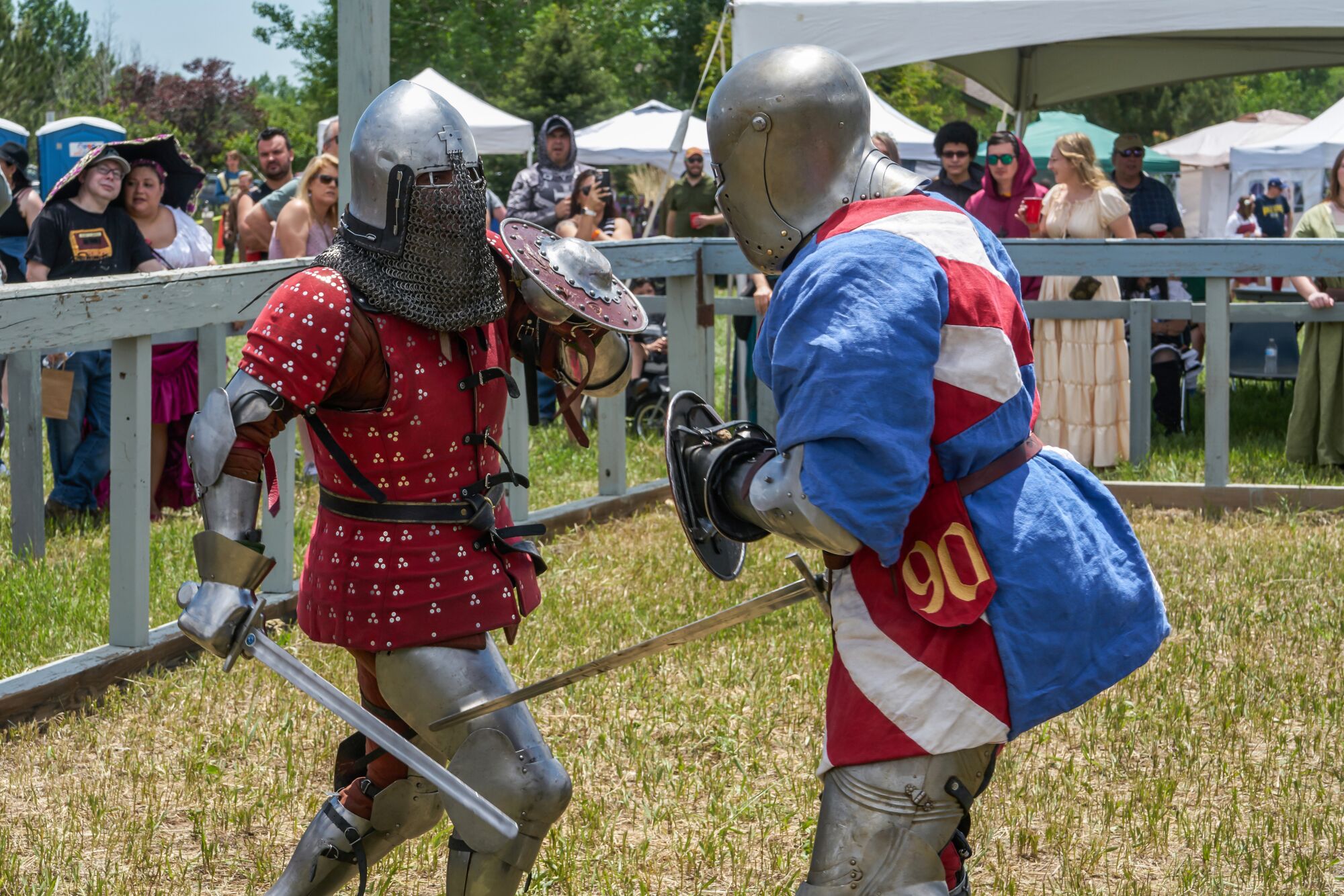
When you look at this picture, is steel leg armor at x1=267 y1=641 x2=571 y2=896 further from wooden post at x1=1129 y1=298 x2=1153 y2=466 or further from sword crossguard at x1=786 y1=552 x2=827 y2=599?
wooden post at x1=1129 y1=298 x2=1153 y2=466

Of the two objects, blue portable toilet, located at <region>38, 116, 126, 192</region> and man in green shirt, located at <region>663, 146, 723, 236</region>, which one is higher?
blue portable toilet, located at <region>38, 116, 126, 192</region>

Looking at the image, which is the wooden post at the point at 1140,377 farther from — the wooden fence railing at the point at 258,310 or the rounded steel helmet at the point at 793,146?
the rounded steel helmet at the point at 793,146

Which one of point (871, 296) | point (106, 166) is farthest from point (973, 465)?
point (106, 166)

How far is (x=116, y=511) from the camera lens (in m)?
4.60

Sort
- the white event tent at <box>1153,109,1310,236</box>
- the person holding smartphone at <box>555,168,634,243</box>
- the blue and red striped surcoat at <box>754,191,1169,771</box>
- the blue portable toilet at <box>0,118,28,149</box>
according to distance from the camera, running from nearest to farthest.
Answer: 1. the blue and red striped surcoat at <box>754,191,1169,771</box>
2. the blue portable toilet at <box>0,118,28,149</box>
3. the person holding smartphone at <box>555,168,634,243</box>
4. the white event tent at <box>1153,109,1310,236</box>

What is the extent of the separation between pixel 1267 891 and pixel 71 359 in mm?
5803

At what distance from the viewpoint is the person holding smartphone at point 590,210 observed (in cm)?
880

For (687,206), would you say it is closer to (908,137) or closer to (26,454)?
(26,454)

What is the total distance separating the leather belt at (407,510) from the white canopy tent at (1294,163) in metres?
18.7

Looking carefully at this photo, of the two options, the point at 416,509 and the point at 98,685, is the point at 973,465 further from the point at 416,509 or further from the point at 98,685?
the point at 98,685

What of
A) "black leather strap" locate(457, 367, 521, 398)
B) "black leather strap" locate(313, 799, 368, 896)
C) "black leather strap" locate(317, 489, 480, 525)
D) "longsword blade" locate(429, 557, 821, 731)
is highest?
"black leather strap" locate(457, 367, 521, 398)

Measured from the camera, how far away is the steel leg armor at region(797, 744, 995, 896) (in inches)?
88.3

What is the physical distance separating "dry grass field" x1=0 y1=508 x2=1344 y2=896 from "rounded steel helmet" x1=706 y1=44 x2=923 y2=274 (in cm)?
170

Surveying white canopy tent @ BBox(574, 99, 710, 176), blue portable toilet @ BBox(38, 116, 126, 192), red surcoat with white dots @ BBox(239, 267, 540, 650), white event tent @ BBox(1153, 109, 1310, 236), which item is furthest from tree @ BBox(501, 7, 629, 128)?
red surcoat with white dots @ BBox(239, 267, 540, 650)
